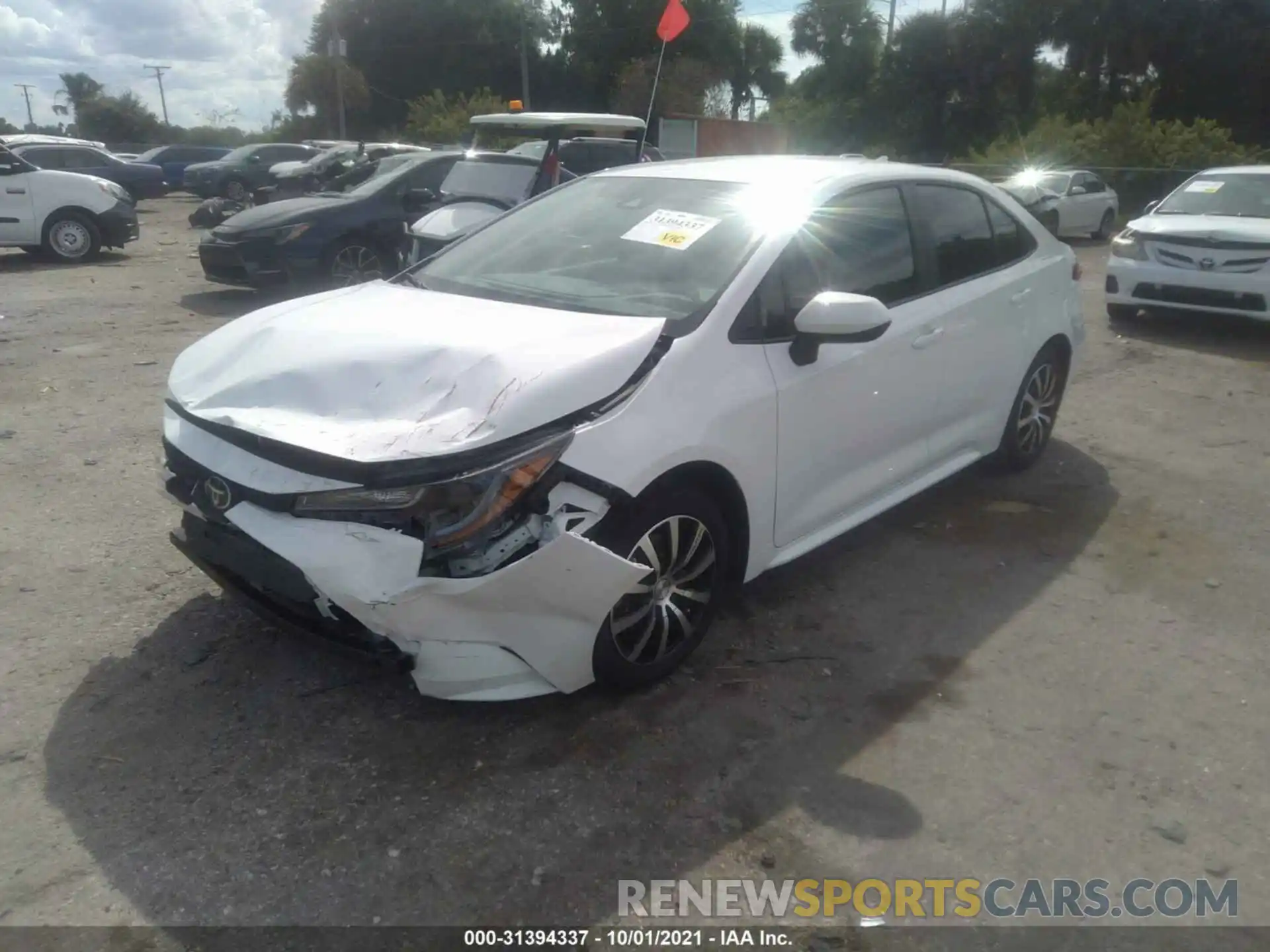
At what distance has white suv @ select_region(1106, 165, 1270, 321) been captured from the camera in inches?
352

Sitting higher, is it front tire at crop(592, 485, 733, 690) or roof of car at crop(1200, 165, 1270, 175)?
roof of car at crop(1200, 165, 1270, 175)

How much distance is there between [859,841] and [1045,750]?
31.9 inches

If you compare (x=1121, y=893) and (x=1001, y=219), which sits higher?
(x=1001, y=219)

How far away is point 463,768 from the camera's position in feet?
10.1

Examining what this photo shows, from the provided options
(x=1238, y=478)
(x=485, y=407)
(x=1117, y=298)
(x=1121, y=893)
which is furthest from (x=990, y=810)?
(x=1117, y=298)

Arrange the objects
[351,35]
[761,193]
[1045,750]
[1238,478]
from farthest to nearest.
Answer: [351,35] → [1238,478] → [761,193] → [1045,750]

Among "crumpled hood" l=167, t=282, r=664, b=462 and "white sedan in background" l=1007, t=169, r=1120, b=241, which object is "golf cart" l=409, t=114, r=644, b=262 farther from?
"white sedan in background" l=1007, t=169, r=1120, b=241

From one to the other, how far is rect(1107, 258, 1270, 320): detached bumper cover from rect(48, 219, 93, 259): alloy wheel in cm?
1215

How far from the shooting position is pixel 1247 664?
3820 mm

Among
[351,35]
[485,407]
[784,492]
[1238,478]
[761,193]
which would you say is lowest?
[1238,478]

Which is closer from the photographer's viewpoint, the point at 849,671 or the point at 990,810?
the point at 990,810

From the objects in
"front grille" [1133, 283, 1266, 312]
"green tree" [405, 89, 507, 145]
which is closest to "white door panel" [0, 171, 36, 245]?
"front grille" [1133, 283, 1266, 312]

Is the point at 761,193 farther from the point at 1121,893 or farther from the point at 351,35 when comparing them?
the point at 351,35

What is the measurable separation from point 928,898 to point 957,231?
124 inches
